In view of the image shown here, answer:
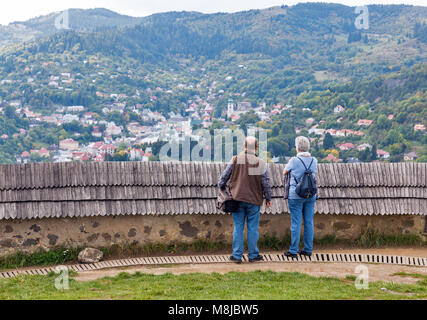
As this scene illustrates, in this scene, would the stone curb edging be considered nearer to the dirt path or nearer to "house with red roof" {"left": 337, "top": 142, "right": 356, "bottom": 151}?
the dirt path

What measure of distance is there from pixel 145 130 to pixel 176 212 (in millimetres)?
51713

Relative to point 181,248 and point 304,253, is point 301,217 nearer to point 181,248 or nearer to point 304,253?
point 304,253

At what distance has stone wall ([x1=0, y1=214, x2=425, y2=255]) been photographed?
6.78m

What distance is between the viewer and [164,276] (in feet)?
18.0

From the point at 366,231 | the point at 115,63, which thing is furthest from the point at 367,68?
the point at 366,231

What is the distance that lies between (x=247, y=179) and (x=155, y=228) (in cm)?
179

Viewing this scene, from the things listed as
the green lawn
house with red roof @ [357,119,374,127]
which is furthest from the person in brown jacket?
house with red roof @ [357,119,374,127]

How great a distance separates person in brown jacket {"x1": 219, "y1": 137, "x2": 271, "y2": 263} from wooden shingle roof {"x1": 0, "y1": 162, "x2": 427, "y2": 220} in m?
0.98

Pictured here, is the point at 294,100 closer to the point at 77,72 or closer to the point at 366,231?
the point at 77,72

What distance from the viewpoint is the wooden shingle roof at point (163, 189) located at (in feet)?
22.2

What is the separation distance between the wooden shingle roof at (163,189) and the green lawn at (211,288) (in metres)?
1.35

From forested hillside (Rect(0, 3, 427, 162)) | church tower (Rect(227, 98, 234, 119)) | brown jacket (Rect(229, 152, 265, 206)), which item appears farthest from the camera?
church tower (Rect(227, 98, 234, 119))

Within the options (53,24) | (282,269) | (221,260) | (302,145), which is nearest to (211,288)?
(282,269)

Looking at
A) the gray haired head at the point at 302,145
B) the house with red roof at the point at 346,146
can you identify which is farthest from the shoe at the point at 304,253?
the house with red roof at the point at 346,146
